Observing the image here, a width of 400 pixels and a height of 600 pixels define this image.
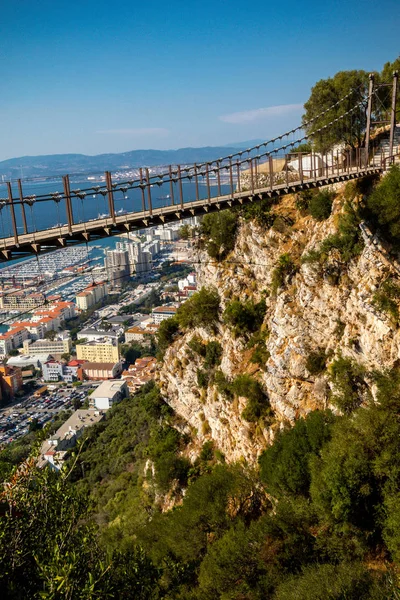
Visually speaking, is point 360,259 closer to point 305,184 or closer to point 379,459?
point 305,184

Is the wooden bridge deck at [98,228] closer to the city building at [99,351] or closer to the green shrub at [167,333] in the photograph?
the green shrub at [167,333]

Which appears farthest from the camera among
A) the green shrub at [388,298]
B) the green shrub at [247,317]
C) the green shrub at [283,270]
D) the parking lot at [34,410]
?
the parking lot at [34,410]

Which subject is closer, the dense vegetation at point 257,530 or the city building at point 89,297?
the dense vegetation at point 257,530

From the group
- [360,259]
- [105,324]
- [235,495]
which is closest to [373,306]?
[360,259]

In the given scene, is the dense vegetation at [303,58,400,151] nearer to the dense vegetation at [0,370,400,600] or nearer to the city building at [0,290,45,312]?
the dense vegetation at [0,370,400,600]

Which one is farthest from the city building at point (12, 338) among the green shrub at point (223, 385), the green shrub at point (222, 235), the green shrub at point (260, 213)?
the green shrub at point (260, 213)

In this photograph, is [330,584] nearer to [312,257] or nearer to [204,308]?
[312,257]

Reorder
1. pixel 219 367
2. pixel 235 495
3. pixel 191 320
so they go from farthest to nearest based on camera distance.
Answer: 1. pixel 191 320
2. pixel 219 367
3. pixel 235 495
